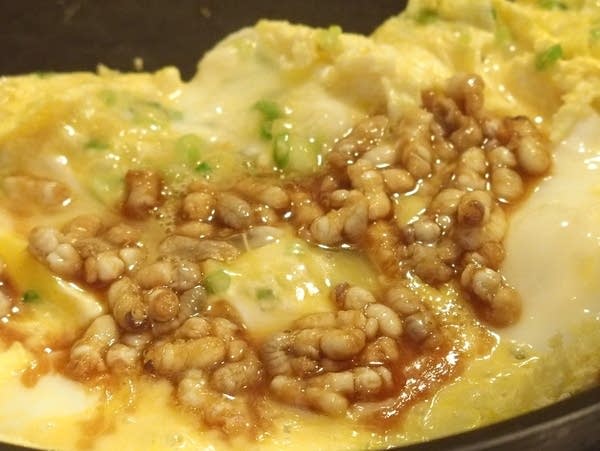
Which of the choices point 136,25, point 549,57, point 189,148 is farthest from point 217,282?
point 136,25

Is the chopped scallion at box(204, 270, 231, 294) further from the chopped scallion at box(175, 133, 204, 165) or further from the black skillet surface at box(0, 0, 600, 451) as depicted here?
the black skillet surface at box(0, 0, 600, 451)

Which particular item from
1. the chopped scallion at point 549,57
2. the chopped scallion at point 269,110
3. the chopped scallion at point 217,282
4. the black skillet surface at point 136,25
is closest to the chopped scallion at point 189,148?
the chopped scallion at point 269,110

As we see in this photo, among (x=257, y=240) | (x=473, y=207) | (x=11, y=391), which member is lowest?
(x=11, y=391)

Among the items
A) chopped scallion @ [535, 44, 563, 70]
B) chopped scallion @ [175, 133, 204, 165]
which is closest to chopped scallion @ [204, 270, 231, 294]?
chopped scallion @ [175, 133, 204, 165]

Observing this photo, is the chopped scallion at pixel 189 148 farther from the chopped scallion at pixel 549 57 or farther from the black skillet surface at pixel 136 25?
the chopped scallion at pixel 549 57

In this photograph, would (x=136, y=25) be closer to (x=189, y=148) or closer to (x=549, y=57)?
(x=189, y=148)

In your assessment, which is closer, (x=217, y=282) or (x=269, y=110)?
(x=217, y=282)

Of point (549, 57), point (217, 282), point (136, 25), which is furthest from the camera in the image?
point (136, 25)

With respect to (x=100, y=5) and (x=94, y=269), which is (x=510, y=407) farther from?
(x=100, y=5)

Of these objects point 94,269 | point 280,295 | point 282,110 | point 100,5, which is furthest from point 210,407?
point 100,5
